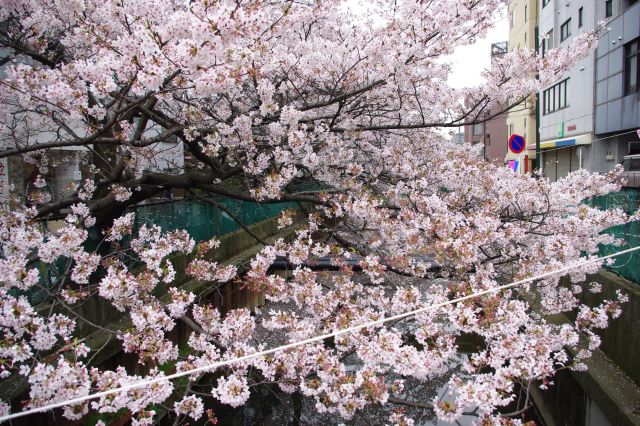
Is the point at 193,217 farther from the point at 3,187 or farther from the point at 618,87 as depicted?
the point at 618,87

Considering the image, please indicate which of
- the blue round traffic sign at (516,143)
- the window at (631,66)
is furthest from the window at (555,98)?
the blue round traffic sign at (516,143)

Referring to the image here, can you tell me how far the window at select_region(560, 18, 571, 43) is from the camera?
24.3 meters

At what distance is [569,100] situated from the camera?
79.8 feet

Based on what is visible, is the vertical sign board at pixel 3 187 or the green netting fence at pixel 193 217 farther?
the green netting fence at pixel 193 217

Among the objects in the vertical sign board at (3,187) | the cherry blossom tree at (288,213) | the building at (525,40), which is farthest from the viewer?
the building at (525,40)

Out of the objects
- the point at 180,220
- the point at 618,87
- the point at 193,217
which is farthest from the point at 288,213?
the point at 618,87

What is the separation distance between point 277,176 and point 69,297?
2.31m

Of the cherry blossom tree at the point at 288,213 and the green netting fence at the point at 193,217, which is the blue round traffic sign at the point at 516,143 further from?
the green netting fence at the point at 193,217

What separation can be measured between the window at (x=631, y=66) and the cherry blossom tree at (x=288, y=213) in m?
13.9

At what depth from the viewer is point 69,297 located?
383 centimetres

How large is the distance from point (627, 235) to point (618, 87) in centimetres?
1534

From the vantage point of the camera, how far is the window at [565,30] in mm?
24288

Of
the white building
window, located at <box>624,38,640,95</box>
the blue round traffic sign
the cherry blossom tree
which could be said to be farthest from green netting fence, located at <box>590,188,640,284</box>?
the white building

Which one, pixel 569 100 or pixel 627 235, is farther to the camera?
pixel 569 100
